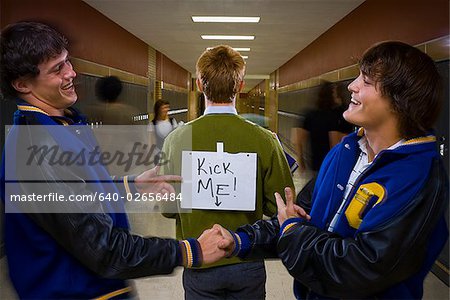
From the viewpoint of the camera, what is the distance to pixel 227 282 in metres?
1.77

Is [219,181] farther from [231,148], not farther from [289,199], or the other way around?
[289,199]

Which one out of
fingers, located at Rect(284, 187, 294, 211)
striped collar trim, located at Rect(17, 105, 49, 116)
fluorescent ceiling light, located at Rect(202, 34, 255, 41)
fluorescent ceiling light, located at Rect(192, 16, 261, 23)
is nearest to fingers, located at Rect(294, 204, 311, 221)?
fingers, located at Rect(284, 187, 294, 211)

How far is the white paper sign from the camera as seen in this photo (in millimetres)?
1787

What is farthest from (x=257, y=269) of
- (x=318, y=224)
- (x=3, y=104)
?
(x=3, y=104)

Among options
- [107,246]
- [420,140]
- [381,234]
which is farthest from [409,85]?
[107,246]

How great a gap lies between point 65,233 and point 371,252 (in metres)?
0.73

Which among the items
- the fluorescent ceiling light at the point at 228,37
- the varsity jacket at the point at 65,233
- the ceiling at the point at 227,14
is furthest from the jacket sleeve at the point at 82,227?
the fluorescent ceiling light at the point at 228,37

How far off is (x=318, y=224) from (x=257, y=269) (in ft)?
1.86

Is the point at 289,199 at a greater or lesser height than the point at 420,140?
lesser

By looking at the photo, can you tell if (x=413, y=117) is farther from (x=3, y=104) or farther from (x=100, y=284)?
(x=3, y=104)

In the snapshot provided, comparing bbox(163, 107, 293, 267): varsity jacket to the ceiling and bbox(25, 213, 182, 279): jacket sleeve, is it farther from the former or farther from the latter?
the ceiling

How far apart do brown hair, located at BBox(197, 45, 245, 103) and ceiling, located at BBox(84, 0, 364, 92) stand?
475 cm

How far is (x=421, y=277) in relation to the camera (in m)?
1.17

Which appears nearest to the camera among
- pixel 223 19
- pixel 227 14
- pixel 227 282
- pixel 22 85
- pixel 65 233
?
pixel 65 233
